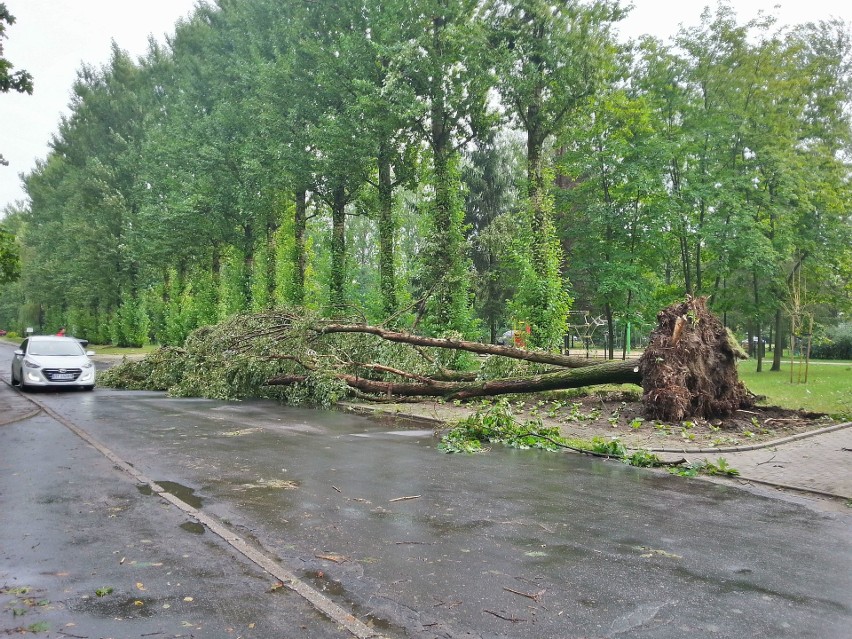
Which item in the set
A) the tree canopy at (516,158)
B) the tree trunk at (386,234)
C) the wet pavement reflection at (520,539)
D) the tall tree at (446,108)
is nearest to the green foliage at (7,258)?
the tree canopy at (516,158)

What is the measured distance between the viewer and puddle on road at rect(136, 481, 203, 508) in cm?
635

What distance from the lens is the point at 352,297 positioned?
95.6 feet

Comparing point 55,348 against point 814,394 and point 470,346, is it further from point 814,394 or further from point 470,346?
point 814,394

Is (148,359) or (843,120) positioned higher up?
(843,120)

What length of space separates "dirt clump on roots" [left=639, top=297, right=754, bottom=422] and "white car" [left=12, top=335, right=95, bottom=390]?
15854 millimetres

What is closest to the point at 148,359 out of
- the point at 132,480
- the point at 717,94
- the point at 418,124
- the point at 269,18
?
the point at 418,124

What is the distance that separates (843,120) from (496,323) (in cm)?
1991

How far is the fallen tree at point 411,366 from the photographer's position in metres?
12.3

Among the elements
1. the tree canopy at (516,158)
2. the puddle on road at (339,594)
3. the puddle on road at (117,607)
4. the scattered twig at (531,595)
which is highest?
the tree canopy at (516,158)

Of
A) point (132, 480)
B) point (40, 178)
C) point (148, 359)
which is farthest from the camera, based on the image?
point (40, 178)

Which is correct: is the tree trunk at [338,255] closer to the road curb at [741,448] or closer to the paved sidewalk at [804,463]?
the road curb at [741,448]

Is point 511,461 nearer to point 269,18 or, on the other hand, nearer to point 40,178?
point 269,18

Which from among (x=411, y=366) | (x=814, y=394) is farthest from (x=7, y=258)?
(x=814, y=394)

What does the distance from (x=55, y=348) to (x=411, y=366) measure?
456 inches
